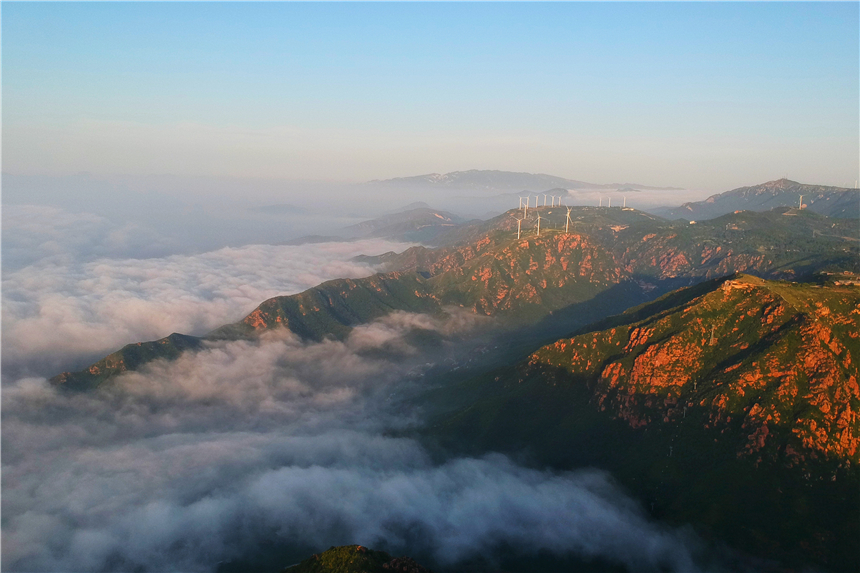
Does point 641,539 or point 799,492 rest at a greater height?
point 799,492

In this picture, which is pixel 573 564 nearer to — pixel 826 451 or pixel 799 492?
pixel 799 492

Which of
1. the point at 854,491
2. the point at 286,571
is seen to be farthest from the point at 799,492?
the point at 286,571

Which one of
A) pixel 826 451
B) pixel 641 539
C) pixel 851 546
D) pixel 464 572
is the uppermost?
pixel 826 451

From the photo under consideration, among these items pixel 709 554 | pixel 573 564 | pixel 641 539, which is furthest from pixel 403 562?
pixel 709 554

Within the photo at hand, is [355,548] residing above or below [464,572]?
above

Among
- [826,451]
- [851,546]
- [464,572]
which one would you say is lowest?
[464,572]

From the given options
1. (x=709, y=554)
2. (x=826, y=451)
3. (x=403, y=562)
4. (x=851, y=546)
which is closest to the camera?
(x=403, y=562)

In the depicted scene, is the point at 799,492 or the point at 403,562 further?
the point at 799,492

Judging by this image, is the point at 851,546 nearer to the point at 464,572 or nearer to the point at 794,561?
the point at 794,561

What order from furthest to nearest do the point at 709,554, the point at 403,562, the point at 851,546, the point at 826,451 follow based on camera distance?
the point at 826,451 → the point at 709,554 → the point at 851,546 → the point at 403,562
